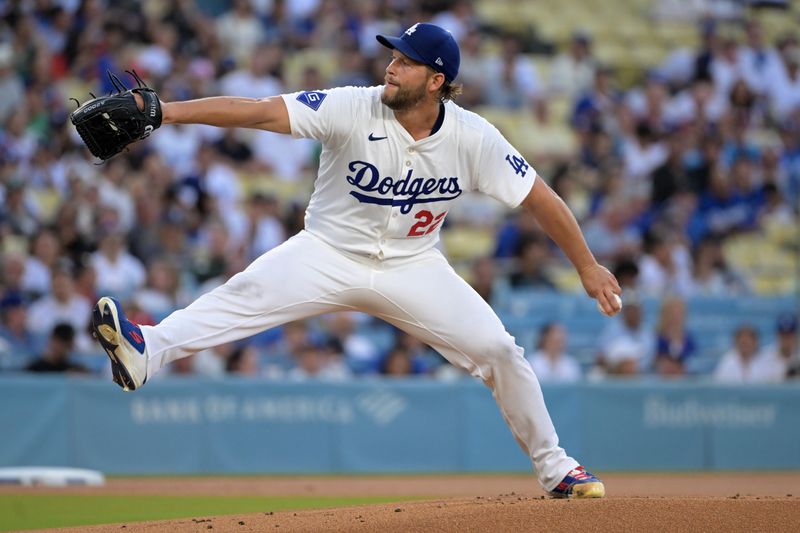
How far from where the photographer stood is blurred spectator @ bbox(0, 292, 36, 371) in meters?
11.1

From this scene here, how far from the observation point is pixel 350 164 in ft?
20.2

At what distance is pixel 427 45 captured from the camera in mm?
6121

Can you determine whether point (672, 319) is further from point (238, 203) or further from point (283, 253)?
point (283, 253)

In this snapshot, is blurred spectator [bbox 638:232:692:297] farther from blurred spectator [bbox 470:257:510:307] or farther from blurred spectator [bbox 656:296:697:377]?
blurred spectator [bbox 470:257:510:307]

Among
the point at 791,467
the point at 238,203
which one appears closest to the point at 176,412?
the point at 238,203

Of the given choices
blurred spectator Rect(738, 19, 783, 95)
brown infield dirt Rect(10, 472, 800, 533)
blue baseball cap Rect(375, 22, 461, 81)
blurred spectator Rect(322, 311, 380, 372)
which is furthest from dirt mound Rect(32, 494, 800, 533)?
blurred spectator Rect(738, 19, 783, 95)

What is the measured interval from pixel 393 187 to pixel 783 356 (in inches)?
309

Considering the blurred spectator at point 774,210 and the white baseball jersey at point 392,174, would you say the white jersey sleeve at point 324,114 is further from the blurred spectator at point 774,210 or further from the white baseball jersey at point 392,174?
the blurred spectator at point 774,210

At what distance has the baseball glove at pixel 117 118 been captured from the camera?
18.3ft

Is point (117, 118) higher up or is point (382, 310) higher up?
point (117, 118)

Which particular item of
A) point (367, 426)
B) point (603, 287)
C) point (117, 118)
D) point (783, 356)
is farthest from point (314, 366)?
point (117, 118)

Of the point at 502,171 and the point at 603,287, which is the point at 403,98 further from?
the point at 603,287

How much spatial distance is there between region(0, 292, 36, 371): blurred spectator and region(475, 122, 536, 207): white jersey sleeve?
620 centimetres

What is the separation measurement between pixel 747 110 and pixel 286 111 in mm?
12522
